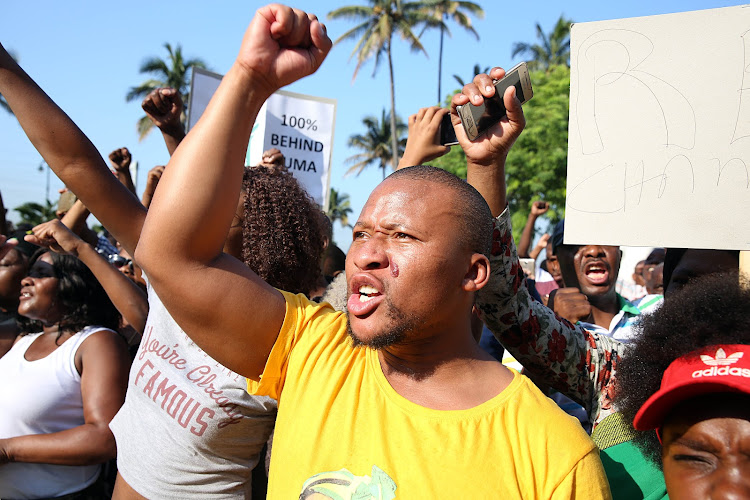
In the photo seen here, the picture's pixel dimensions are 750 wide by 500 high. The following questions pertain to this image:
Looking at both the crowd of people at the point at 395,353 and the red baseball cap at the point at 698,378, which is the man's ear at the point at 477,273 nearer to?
the crowd of people at the point at 395,353

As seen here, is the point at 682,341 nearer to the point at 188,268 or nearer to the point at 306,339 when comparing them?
the point at 306,339

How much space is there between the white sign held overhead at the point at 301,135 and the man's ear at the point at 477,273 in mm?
3615

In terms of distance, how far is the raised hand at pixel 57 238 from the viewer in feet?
10.9

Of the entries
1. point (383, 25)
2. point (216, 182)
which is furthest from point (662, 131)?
point (383, 25)

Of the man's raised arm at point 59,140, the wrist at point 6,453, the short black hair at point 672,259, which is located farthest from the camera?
the wrist at point 6,453

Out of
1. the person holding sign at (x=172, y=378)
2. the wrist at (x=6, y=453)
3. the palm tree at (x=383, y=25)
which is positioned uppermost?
the palm tree at (x=383, y=25)

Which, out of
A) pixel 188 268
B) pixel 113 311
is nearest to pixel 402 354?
pixel 188 268

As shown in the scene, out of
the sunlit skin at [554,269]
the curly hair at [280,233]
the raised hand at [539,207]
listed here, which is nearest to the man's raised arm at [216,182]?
the curly hair at [280,233]

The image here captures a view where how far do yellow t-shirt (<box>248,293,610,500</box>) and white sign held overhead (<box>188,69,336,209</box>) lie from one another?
362 centimetres

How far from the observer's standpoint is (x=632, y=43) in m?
1.98

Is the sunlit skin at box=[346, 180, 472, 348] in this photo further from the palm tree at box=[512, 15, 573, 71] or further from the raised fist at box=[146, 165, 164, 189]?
the palm tree at box=[512, 15, 573, 71]

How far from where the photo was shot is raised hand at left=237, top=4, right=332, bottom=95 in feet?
4.55

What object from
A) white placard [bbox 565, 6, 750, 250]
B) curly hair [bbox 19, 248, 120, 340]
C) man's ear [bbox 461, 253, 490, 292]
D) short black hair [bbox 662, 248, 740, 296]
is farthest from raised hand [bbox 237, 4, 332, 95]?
curly hair [bbox 19, 248, 120, 340]

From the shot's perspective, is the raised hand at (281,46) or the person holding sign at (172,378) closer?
the raised hand at (281,46)
